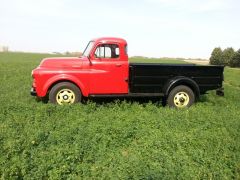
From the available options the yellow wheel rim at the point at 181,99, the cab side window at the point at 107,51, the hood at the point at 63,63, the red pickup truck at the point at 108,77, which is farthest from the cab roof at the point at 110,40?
the yellow wheel rim at the point at 181,99

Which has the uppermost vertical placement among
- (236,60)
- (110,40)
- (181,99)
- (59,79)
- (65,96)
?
(110,40)

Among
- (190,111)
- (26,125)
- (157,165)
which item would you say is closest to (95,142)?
(157,165)

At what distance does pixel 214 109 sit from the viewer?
30.2 ft

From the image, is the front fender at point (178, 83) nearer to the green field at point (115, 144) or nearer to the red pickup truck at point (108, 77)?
the red pickup truck at point (108, 77)

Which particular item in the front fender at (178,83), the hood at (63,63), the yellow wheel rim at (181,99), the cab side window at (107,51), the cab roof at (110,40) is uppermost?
the cab roof at (110,40)

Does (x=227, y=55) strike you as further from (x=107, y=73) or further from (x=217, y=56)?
(x=107, y=73)

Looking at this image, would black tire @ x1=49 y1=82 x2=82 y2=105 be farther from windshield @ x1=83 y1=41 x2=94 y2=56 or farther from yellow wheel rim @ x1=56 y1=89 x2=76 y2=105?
windshield @ x1=83 y1=41 x2=94 y2=56

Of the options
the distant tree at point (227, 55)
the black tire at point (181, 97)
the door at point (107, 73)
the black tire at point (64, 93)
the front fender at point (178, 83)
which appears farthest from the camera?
the distant tree at point (227, 55)

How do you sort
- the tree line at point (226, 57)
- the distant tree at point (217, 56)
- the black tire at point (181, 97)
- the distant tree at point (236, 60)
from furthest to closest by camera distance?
the distant tree at point (217, 56) < the tree line at point (226, 57) < the distant tree at point (236, 60) < the black tire at point (181, 97)

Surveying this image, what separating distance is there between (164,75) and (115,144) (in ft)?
12.3

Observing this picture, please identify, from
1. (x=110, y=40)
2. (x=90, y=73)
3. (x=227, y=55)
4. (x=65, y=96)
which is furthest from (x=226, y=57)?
(x=65, y=96)

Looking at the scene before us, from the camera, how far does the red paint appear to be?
29.4 ft

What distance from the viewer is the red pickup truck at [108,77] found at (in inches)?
353

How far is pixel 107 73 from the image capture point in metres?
9.09
